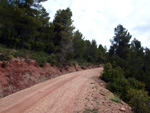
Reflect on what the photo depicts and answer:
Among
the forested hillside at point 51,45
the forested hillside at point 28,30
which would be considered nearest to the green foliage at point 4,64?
the forested hillside at point 51,45

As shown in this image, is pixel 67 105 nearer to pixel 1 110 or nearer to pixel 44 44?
pixel 1 110

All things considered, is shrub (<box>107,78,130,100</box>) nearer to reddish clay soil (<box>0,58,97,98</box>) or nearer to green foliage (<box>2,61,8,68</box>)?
reddish clay soil (<box>0,58,97,98</box>)

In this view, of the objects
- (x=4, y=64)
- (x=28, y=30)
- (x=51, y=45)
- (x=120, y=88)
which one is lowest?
(x=120, y=88)

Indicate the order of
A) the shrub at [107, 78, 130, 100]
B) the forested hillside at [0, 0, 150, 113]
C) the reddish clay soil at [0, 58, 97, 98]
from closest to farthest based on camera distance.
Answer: the reddish clay soil at [0, 58, 97, 98]
the shrub at [107, 78, 130, 100]
the forested hillside at [0, 0, 150, 113]

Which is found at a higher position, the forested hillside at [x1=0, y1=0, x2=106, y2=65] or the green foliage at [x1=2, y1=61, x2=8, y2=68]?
the forested hillside at [x1=0, y1=0, x2=106, y2=65]

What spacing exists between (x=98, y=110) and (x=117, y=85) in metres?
7.40

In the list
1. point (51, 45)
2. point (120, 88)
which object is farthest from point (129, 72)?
point (51, 45)

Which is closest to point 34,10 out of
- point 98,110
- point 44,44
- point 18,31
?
point 18,31

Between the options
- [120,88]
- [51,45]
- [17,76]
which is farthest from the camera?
[51,45]

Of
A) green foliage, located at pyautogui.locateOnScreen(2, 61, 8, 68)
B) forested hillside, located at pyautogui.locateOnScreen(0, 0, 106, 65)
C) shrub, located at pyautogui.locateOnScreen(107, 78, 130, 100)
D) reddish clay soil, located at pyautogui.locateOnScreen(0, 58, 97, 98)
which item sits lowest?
shrub, located at pyautogui.locateOnScreen(107, 78, 130, 100)

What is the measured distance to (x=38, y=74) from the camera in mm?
13906

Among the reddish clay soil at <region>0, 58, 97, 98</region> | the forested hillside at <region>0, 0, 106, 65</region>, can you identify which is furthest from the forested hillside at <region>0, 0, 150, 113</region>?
the reddish clay soil at <region>0, 58, 97, 98</region>

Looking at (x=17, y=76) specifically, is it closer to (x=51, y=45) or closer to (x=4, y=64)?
(x=4, y=64)

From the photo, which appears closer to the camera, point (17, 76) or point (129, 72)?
point (17, 76)
